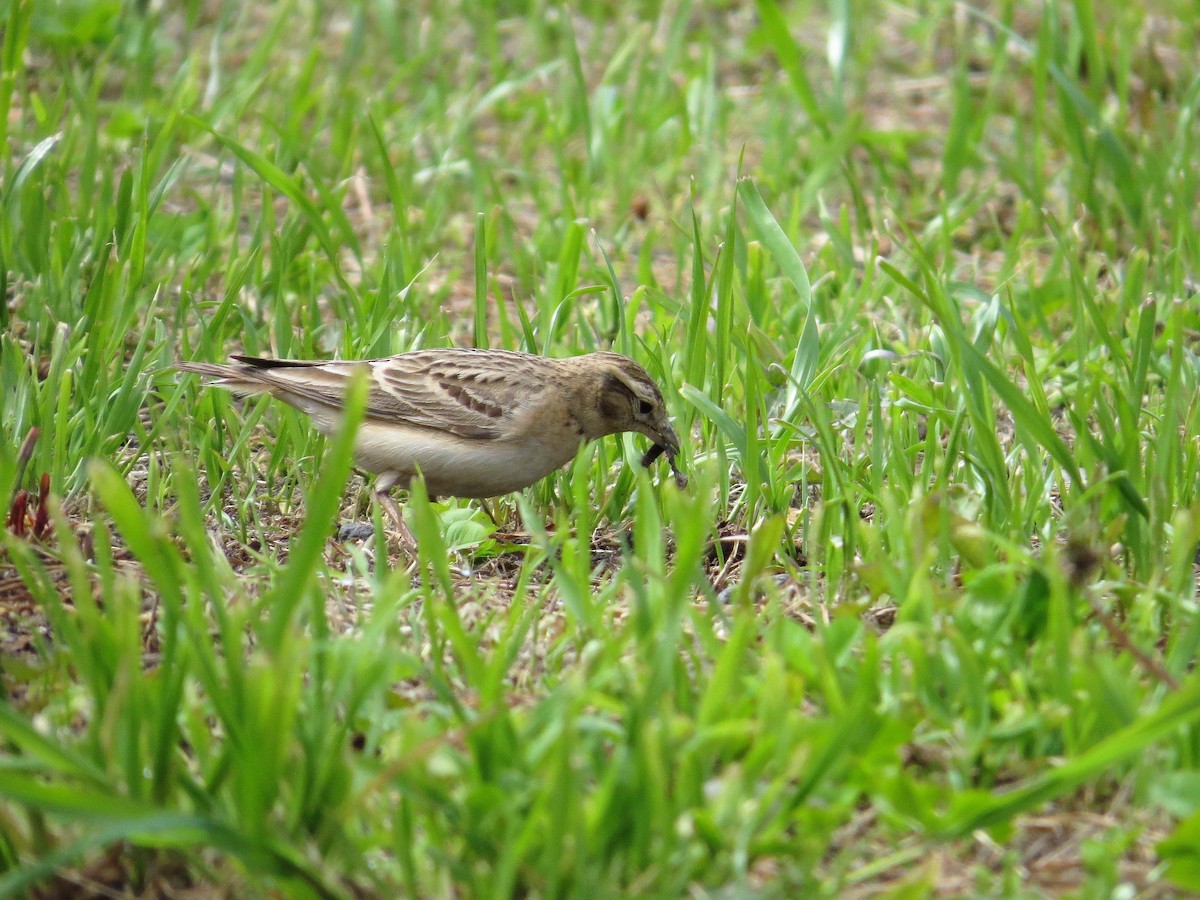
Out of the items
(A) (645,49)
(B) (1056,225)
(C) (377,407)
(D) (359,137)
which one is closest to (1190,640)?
(B) (1056,225)

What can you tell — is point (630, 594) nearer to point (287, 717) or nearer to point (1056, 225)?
point (287, 717)

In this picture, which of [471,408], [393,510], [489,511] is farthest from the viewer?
[489,511]

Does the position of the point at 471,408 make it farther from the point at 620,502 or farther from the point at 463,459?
the point at 620,502

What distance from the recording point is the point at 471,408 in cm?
601

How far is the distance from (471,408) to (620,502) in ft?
2.36

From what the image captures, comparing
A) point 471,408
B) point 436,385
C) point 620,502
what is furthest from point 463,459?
point 620,502

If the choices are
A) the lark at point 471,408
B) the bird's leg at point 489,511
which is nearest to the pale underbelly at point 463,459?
the lark at point 471,408

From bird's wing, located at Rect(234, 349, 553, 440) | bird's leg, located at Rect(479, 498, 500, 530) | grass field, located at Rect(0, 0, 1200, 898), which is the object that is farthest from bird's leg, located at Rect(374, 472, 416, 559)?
bird's leg, located at Rect(479, 498, 500, 530)

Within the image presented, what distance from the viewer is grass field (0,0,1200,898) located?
10.5 feet

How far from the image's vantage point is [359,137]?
9.08m

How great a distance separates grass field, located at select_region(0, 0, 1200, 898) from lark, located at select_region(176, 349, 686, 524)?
160 mm

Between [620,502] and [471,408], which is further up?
[471,408]

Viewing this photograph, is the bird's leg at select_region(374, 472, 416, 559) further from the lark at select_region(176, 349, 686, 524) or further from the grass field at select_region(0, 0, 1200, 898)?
the grass field at select_region(0, 0, 1200, 898)

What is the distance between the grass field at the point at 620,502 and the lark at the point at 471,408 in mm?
160
